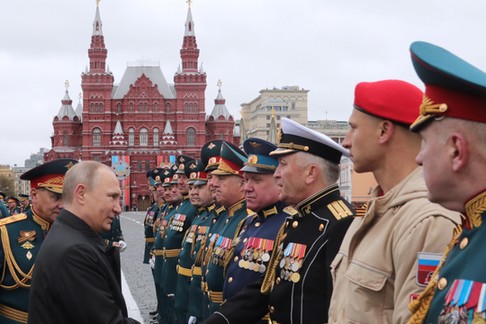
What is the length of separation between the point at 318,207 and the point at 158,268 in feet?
24.0

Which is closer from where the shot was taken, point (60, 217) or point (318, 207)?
point (60, 217)

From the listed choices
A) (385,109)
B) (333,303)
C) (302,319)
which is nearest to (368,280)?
(333,303)

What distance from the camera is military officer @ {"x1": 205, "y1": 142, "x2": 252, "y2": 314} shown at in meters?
5.91

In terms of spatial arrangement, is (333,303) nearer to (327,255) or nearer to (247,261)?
(327,255)

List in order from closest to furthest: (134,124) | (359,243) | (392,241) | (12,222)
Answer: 1. (392,241)
2. (359,243)
3. (12,222)
4. (134,124)

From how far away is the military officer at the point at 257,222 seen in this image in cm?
484

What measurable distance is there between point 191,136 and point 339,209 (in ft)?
270

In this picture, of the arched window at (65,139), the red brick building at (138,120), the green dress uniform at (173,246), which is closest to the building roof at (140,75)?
the red brick building at (138,120)

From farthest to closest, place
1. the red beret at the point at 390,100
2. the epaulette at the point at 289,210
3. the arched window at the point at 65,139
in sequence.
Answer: the arched window at the point at 65,139 < the epaulette at the point at 289,210 < the red beret at the point at 390,100

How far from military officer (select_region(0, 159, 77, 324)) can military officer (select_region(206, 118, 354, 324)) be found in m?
1.50

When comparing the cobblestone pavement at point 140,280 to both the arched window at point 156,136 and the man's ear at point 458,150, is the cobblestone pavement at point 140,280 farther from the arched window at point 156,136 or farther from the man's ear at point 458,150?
the arched window at point 156,136

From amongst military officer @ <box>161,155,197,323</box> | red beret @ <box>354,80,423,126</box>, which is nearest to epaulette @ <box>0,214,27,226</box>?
red beret @ <box>354,80,423,126</box>

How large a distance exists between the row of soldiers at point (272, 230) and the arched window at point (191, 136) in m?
77.5

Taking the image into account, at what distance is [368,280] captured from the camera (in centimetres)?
272
